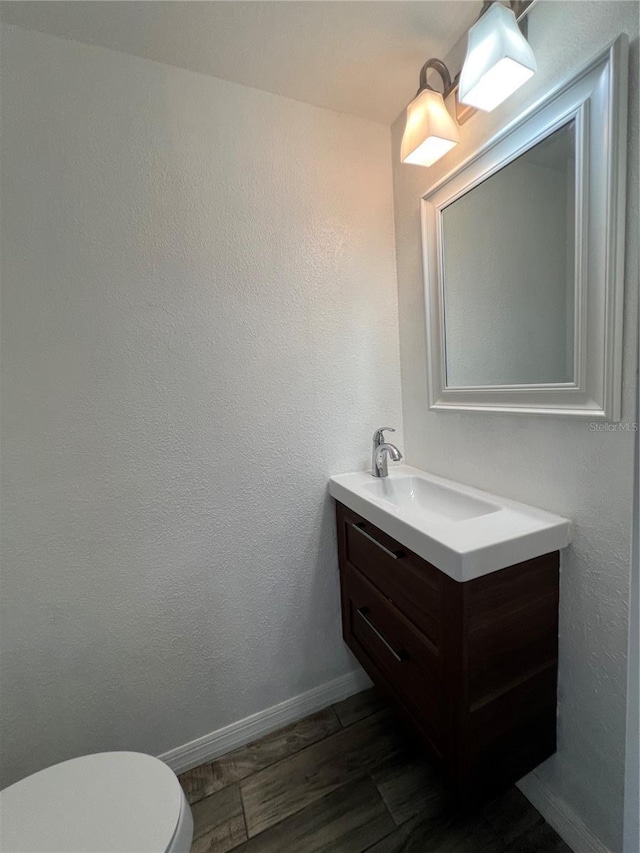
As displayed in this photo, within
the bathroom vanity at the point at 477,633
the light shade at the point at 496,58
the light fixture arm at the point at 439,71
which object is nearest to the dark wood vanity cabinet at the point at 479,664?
the bathroom vanity at the point at 477,633

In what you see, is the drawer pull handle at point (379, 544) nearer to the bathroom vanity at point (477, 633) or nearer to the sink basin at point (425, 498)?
the bathroom vanity at point (477, 633)

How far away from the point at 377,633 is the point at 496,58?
1.57 metres

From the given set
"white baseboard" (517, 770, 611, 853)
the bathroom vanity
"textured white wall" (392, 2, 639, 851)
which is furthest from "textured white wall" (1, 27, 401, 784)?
"white baseboard" (517, 770, 611, 853)

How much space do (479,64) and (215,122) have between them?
79 cm

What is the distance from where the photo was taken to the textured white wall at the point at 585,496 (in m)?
0.73

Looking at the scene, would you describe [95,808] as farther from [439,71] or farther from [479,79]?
[439,71]

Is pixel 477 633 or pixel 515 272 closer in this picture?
pixel 477 633

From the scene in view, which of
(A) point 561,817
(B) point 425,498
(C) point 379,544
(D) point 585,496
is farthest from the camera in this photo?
(B) point 425,498

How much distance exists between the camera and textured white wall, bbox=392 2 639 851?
730 millimetres

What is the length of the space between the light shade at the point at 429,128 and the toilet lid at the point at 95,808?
1.76 meters

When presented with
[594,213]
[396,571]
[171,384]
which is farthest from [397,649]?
[594,213]

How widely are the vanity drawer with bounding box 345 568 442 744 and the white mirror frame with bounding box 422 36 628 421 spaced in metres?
0.71

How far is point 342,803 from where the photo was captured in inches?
42.8

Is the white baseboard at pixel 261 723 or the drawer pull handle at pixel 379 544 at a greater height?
the drawer pull handle at pixel 379 544
